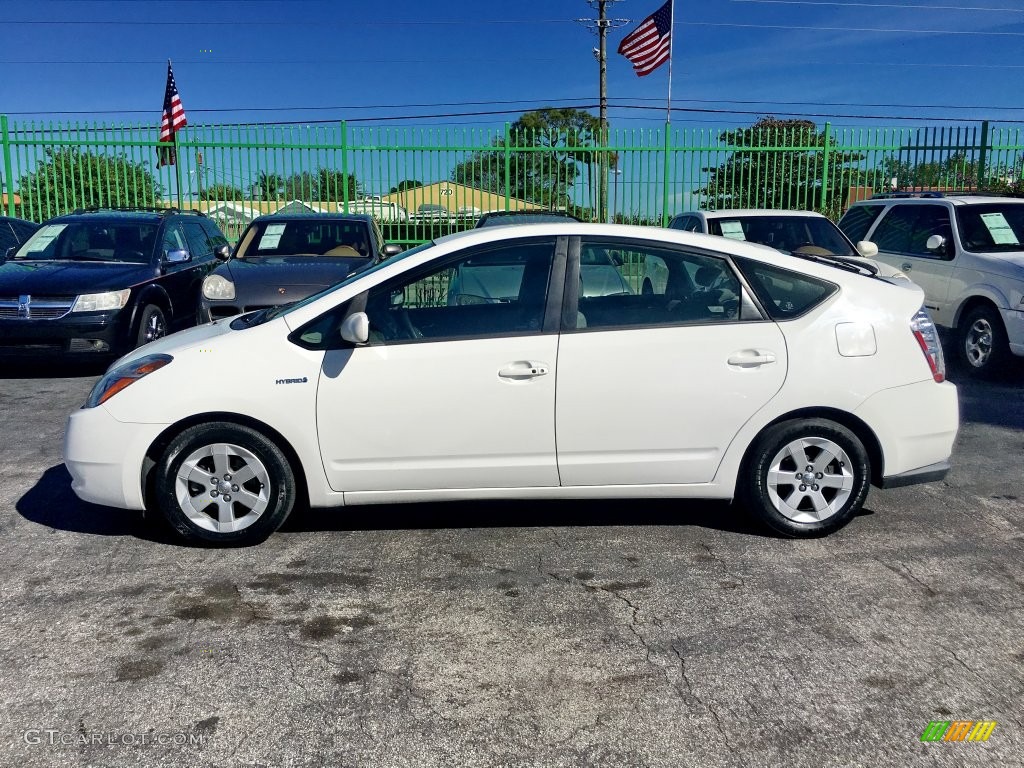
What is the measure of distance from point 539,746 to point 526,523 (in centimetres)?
221

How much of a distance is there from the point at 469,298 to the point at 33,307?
20.4 ft

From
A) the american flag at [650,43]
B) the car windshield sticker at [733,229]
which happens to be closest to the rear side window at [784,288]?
the car windshield sticker at [733,229]

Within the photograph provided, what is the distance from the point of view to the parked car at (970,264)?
905cm

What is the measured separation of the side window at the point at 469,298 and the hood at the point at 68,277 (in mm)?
5821

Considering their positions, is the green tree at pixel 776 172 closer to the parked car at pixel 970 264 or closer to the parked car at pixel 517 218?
the parked car at pixel 517 218

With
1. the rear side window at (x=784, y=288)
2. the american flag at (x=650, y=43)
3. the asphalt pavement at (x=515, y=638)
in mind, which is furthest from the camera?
the american flag at (x=650, y=43)

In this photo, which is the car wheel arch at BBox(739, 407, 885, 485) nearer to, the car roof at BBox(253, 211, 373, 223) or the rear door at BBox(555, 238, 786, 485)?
the rear door at BBox(555, 238, 786, 485)

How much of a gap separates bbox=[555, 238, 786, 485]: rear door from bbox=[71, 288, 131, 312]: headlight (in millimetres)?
6245

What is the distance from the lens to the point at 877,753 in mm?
2973

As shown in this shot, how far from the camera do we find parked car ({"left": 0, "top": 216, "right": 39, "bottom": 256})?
1276cm

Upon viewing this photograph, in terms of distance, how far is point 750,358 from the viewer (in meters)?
4.71

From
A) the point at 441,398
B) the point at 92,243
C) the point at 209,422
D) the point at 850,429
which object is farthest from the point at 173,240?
the point at 850,429

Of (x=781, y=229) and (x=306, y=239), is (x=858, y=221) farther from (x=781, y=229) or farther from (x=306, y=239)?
(x=306, y=239)

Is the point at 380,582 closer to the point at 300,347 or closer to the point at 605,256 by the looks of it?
the point at 300,347
